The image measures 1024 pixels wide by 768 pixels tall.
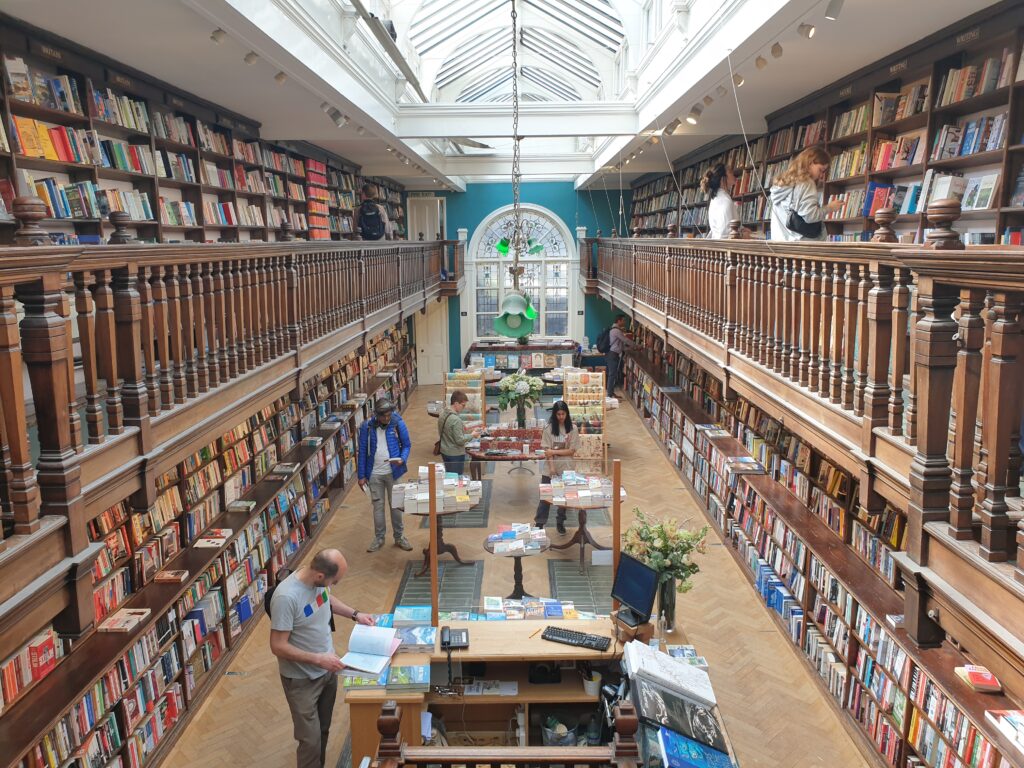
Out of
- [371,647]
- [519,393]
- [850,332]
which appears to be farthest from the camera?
[519,393]

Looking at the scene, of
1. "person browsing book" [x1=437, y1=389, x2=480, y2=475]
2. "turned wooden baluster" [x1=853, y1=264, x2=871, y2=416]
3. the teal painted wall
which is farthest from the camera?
the teal painted wall

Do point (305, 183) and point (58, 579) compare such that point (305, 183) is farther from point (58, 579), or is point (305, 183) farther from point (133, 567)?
point (58, 579)

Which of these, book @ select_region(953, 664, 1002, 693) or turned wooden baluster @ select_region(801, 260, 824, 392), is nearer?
book @ select_region(953, 664, 1002, 693)

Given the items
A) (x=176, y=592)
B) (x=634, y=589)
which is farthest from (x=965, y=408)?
(x=176, y=592)

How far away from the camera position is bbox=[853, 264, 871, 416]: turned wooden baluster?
10.3 feet

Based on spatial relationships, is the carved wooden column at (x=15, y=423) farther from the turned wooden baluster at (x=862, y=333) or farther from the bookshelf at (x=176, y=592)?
the turned wooden baluster at (x=862, y=333)

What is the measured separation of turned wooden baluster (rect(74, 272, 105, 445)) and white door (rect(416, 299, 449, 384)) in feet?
48.8

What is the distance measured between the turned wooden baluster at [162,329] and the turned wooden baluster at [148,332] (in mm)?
42

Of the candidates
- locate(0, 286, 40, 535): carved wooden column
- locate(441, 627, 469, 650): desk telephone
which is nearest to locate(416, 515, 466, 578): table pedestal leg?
locate(441, 627, 469, 650): desk telephone

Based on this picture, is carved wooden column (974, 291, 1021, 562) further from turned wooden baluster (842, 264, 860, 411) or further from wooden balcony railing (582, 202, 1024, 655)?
turned wooden baluster (842, 264, 860, 411)

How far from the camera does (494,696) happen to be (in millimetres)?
4121

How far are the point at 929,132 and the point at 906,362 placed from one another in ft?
8.69

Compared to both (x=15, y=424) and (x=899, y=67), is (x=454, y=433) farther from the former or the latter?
(x=15, y=424)

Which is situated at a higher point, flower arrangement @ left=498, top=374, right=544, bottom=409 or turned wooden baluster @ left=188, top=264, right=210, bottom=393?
turned wooden baluster @ left=188, top=264, right=210, bottom=393
